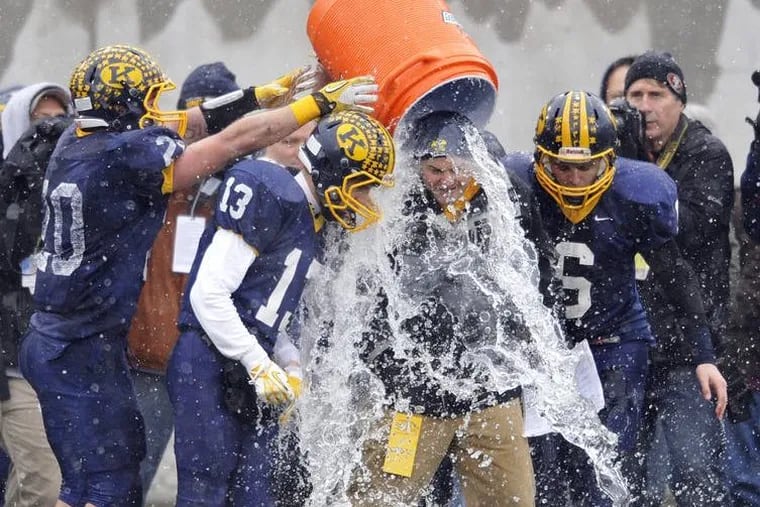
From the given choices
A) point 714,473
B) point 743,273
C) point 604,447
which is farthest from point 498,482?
point 743,273

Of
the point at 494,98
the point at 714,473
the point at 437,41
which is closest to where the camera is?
the point at 437,41

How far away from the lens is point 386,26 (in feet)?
A: 15.7

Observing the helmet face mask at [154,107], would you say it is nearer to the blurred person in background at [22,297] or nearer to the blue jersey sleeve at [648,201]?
the blurred person in background at [22,297]

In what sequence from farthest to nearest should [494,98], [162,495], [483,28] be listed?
[483,28] → [162,495] → [494,98]

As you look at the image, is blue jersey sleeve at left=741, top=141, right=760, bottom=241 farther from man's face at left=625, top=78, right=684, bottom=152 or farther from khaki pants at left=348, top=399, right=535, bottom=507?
khaki pants at left=348, top=399, right=535, bottom=507

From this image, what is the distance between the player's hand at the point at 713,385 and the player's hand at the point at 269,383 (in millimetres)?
1804

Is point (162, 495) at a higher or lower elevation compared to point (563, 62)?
lower

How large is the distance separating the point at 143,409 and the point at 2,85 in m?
2.74

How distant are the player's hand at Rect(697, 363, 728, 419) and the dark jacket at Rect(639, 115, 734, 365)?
0.32 feet

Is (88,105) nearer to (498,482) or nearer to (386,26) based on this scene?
(386,26)

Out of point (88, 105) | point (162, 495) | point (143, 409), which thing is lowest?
point (162, 495)

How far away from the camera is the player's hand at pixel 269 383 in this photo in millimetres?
4539

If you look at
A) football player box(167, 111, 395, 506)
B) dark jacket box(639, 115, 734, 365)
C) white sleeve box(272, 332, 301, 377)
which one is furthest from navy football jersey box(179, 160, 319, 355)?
dark jacket box(639, 115, 734, 365)

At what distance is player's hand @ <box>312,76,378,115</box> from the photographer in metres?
4.69
